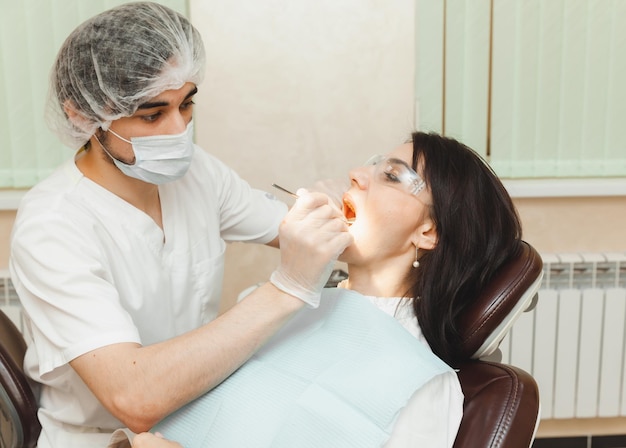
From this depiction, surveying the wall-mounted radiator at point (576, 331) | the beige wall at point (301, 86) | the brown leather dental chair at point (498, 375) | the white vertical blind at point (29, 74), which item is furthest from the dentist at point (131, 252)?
the wall-mounted radiator at point (576, 331)

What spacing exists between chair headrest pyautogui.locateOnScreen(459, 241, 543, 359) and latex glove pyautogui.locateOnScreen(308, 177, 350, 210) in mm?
381

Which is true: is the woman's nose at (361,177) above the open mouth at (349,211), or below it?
above

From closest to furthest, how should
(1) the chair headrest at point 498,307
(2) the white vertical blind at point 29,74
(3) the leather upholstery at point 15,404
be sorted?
(1) the chair headrest at point 498,307 < (3) the leather upholstery at point 15,404 < (2) the white vertical blind at point 29,74

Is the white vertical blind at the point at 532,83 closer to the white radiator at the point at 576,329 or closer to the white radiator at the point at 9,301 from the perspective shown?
the white radiator at the point at 576,329

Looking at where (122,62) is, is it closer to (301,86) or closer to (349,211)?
(349,211)

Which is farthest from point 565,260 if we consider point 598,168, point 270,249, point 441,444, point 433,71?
point 441,444

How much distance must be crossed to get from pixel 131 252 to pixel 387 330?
1.87 ft

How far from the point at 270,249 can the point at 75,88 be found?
1149mm

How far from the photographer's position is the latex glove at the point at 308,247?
1323 millimetres

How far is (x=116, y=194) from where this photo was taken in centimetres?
156

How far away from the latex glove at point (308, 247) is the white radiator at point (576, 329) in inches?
53.0

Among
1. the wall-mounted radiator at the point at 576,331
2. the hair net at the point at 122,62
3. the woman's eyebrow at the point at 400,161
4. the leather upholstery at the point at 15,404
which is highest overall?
the hair net at the point at 122,62

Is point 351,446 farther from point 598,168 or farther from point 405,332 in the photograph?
point 598,168

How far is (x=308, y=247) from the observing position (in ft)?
4.34
